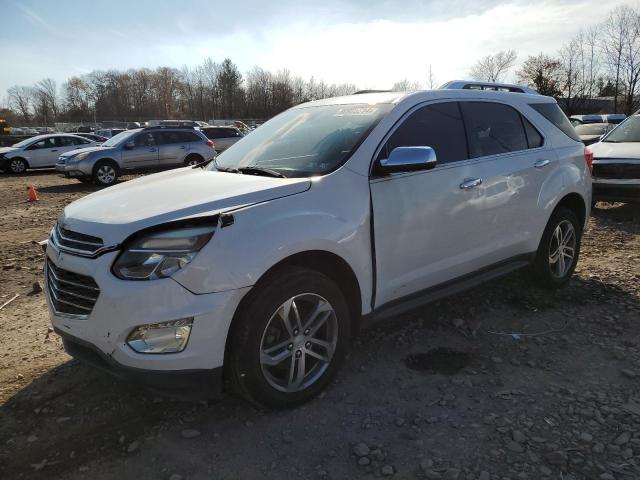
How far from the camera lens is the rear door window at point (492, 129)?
12.6 ft

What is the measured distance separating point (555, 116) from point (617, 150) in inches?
189

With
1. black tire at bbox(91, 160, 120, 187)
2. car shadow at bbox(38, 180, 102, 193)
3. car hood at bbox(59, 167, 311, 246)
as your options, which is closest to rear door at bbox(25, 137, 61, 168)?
car shadow at bbox(38, 180, 102, 193)

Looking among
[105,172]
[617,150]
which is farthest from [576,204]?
[105,172]

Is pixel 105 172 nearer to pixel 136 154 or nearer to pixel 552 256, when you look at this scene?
pixel 136 154

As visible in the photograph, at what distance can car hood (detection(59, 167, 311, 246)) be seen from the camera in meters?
2.50

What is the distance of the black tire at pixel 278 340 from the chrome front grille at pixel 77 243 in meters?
0.82

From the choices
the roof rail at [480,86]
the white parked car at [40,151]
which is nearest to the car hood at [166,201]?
the roof rail at [480,86]

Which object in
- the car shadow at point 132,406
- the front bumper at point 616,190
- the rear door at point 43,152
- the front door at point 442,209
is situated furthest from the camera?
the rear door at point 43,152

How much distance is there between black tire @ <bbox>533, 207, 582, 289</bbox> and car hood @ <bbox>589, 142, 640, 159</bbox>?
4329 millimetres

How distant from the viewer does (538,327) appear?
13.1ft

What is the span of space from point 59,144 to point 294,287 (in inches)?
833

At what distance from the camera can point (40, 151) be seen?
795 inches

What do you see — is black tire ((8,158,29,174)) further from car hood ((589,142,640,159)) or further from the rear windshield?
the rear windshield

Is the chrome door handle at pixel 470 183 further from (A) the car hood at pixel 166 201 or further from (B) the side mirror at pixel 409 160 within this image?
(A) the car hood at pixel 166 201
